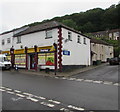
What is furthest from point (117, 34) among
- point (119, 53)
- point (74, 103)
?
point (74, 103)

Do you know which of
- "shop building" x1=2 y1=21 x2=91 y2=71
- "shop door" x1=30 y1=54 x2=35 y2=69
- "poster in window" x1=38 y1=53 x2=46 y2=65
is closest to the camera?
"shop building" x1=2 y1=21 x2=91 y2=71

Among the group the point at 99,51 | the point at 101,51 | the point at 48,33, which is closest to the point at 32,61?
the point at 48,33

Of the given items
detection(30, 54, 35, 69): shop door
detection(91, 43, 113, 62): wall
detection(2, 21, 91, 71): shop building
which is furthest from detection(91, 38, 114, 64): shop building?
detection(30, 54, 35, 69): shop door

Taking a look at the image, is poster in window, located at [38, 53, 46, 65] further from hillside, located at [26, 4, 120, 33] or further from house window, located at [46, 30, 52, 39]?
hillside, located at [26, 4, 120, 33]

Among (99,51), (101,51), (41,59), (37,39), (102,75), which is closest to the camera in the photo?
(102,75)

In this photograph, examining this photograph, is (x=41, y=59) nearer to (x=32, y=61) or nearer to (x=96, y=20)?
(x=32, y=61)

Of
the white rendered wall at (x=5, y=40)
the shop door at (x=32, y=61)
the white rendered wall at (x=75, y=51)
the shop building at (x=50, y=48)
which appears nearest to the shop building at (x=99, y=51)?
the white rendered wall at (x=75, y=51)

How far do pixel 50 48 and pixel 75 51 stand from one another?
4.42m

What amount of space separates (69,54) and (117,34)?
7363cm

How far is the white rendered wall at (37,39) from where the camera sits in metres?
21.9

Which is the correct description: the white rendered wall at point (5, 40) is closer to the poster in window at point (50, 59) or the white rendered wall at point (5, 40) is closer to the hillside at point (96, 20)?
the poster in window at point (50, 59)

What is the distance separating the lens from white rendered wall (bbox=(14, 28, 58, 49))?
21906 mm

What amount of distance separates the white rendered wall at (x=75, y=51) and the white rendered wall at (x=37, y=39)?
4.64 feet

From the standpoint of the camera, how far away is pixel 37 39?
23.8 metres
